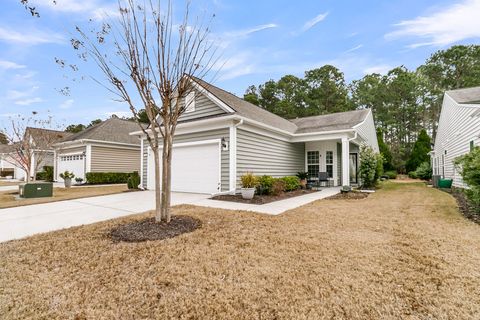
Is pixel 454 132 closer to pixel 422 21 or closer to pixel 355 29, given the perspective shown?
pixel 422 21

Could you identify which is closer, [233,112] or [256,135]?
[233,112]

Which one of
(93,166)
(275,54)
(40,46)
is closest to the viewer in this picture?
(40,46)

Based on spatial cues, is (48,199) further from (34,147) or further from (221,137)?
(34,147)

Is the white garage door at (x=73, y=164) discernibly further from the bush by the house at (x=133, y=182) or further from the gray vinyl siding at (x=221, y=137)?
the gray vinyl siding at (x=221, y=137)

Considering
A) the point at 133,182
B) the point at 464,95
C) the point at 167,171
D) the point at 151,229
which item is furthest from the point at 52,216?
the point at 464,95

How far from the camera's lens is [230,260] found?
329 cm

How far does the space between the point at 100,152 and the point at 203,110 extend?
1080 centimetres

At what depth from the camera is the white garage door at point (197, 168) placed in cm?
1006

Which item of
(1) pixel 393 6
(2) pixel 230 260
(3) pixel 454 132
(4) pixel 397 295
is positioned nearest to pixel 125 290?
(2) pixel 230 260

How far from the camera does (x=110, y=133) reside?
18.5 meters

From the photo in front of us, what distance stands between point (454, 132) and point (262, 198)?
1215 cm

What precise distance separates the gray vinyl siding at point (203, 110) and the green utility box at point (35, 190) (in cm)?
652

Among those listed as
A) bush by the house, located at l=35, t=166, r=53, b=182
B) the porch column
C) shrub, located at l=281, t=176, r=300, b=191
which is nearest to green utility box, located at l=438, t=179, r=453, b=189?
the porch column

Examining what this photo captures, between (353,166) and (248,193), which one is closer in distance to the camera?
(248,193)
